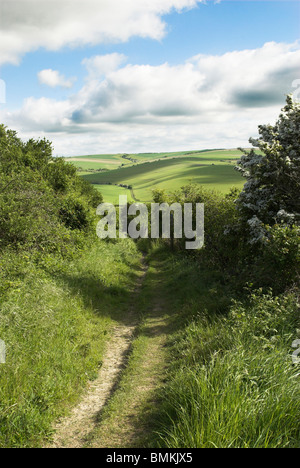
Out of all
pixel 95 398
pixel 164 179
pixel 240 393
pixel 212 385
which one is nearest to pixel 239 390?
pixel 240 393

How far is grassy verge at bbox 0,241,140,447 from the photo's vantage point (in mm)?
5227

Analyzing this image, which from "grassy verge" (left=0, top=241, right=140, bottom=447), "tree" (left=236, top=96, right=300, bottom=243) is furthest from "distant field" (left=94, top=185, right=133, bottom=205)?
"tree" (left=236, top=96, right=300, bottom=243)

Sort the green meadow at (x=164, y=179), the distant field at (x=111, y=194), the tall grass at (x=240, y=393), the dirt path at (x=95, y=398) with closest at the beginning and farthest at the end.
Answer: the tall grass at (x=240, y=393) → the dirt path at (x=95, y=398) → the distant field at (x=111, y=194) → the green meadow at (x=164, y=179)

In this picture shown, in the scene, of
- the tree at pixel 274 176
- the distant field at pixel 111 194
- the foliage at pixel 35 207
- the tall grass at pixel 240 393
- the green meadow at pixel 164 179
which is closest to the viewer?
the tall grass at pixel 240 393

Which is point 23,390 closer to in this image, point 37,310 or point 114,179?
point 37,310

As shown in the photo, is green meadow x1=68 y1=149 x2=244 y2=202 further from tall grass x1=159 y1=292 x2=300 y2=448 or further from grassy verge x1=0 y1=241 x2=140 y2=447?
tall grass x1=159 y1=292 x2=300 y2=448

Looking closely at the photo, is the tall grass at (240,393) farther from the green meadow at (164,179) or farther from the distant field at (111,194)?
the distant field at (111,194)

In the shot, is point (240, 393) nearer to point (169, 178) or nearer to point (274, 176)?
point (274, 176)

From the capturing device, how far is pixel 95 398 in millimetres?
6445

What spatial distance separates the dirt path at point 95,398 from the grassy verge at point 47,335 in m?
0.21

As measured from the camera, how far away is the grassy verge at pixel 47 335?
17.1 ft

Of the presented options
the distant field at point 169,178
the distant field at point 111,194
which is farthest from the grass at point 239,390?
the distant field at point 169,178

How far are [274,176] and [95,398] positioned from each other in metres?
9.07

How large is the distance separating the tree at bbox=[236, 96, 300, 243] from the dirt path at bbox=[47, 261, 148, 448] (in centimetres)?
564
